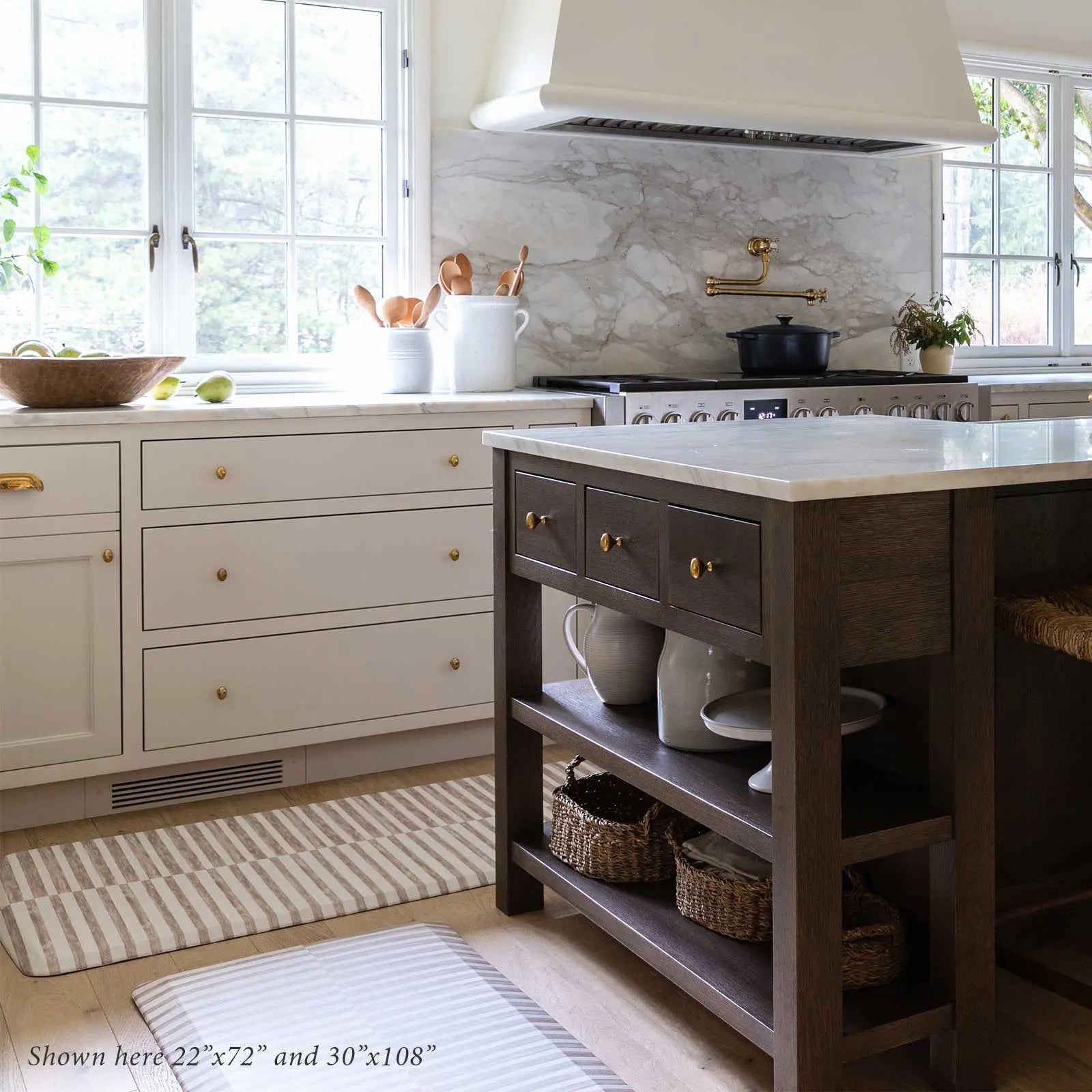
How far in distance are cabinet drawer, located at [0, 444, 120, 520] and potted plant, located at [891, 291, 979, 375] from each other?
2817 mm

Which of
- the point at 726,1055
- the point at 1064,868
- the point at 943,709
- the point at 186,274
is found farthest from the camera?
the point at 186,274

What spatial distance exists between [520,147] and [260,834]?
7.18 feet

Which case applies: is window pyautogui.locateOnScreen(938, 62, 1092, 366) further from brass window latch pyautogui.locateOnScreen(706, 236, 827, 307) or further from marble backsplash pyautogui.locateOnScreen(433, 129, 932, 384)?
brass window latch pyautogui.locateOnScreen(706, 236, 827, 307)

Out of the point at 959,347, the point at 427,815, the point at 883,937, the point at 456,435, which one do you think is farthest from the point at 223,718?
the point at 959,347

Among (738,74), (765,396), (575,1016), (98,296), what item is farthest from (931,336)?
(575,1016)

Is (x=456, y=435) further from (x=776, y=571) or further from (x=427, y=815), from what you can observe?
(x=776, y=571)

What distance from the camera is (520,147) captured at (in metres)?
3.86

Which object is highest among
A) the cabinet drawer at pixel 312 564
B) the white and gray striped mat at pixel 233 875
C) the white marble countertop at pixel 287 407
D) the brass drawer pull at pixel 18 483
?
the white marble countertop at pixel 287 407

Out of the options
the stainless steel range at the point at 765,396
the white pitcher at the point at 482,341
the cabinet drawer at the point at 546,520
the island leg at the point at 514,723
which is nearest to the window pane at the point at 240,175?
the white pitcher at the point at 482,341

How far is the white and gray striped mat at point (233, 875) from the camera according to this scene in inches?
93.1

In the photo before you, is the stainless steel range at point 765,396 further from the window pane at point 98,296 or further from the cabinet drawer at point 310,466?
the window pane at point 98,296

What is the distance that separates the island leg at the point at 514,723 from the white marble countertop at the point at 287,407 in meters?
0.84

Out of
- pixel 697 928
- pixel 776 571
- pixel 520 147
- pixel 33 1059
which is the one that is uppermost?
pixel 520 147

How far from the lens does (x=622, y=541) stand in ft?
6.34
